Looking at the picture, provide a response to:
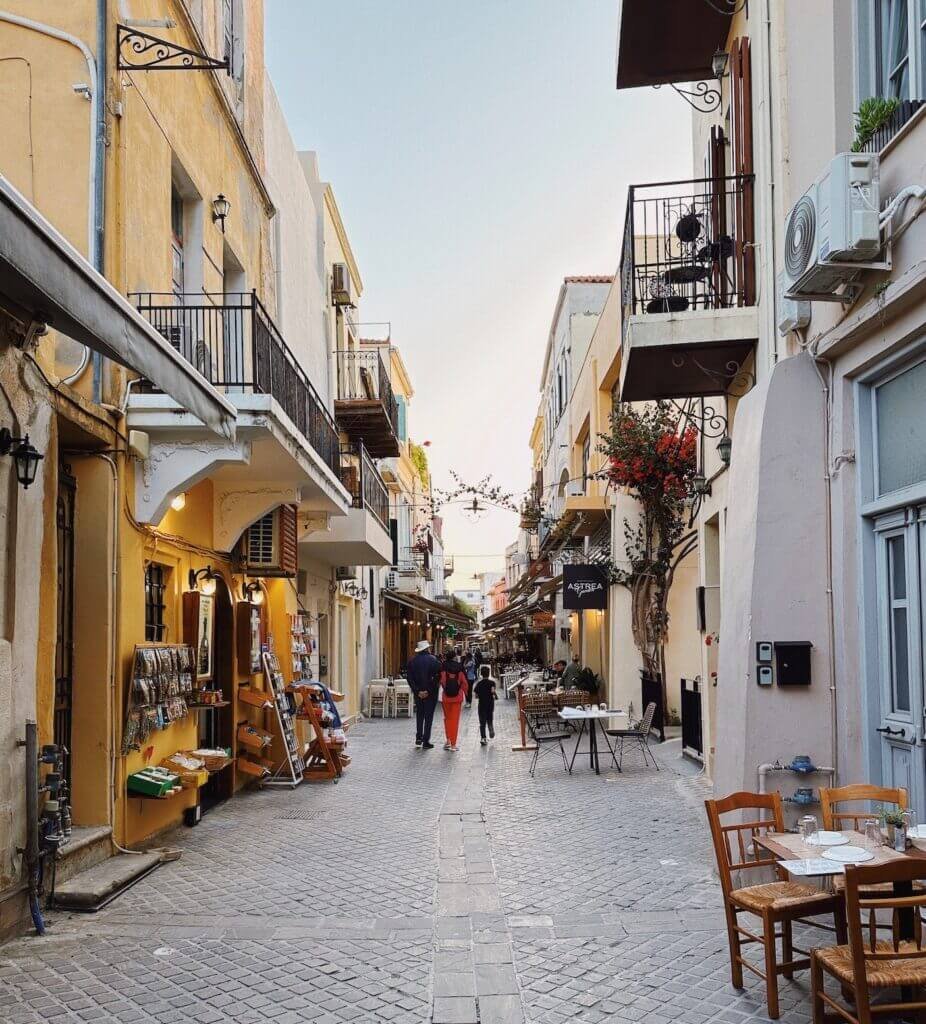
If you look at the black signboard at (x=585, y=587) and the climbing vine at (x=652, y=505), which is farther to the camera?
the black signboard at (x=585, y=587)

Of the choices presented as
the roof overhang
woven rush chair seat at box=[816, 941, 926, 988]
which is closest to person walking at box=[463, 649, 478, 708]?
the roof overhang

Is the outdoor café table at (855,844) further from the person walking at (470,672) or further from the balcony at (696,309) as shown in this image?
the person walking at (470,672)

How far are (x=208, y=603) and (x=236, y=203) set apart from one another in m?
5.27

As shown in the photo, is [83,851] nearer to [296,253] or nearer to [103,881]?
[103,881]

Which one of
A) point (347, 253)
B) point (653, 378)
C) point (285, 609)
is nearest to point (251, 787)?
point (285, 609)

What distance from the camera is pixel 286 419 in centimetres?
1070

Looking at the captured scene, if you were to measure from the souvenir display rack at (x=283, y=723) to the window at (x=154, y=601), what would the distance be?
307 centimetres

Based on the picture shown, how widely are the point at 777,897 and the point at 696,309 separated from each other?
651cm

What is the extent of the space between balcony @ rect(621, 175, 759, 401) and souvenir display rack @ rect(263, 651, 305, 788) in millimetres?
5685

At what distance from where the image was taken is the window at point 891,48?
601 cm

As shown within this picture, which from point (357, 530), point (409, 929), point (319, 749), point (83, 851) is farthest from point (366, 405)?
point (409, 929)

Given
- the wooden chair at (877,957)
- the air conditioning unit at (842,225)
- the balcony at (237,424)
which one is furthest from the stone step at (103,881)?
the air conditioning unit at (842,225)

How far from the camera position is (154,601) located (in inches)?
398

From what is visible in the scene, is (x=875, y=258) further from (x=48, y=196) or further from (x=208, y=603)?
(x=208, y=603)
